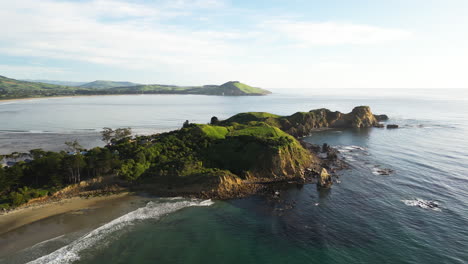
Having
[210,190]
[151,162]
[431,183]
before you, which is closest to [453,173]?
[431,183]

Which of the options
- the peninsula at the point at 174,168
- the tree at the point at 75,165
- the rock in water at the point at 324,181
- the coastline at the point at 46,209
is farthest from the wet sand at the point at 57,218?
the rock in water at the point at 324,181

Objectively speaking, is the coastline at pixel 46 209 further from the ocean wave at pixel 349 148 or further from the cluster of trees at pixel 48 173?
the ocean wave at pixel 349 148

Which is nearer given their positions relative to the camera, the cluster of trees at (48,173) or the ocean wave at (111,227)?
the ocean wave at (111,227)

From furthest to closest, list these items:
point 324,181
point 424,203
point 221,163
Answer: point 221,163, point 324,181, point 424,203

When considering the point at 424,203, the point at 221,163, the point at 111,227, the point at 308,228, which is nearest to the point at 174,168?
the point at 221,163

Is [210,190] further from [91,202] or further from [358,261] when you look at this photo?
[358,261]

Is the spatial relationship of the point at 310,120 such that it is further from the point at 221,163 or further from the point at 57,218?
the point at 57,218

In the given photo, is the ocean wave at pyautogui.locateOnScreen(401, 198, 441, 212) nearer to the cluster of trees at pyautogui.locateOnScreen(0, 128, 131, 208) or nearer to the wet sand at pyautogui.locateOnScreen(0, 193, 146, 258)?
the wet sand at pyautogui.locateOnScreen(0, 193, 146, 258)
